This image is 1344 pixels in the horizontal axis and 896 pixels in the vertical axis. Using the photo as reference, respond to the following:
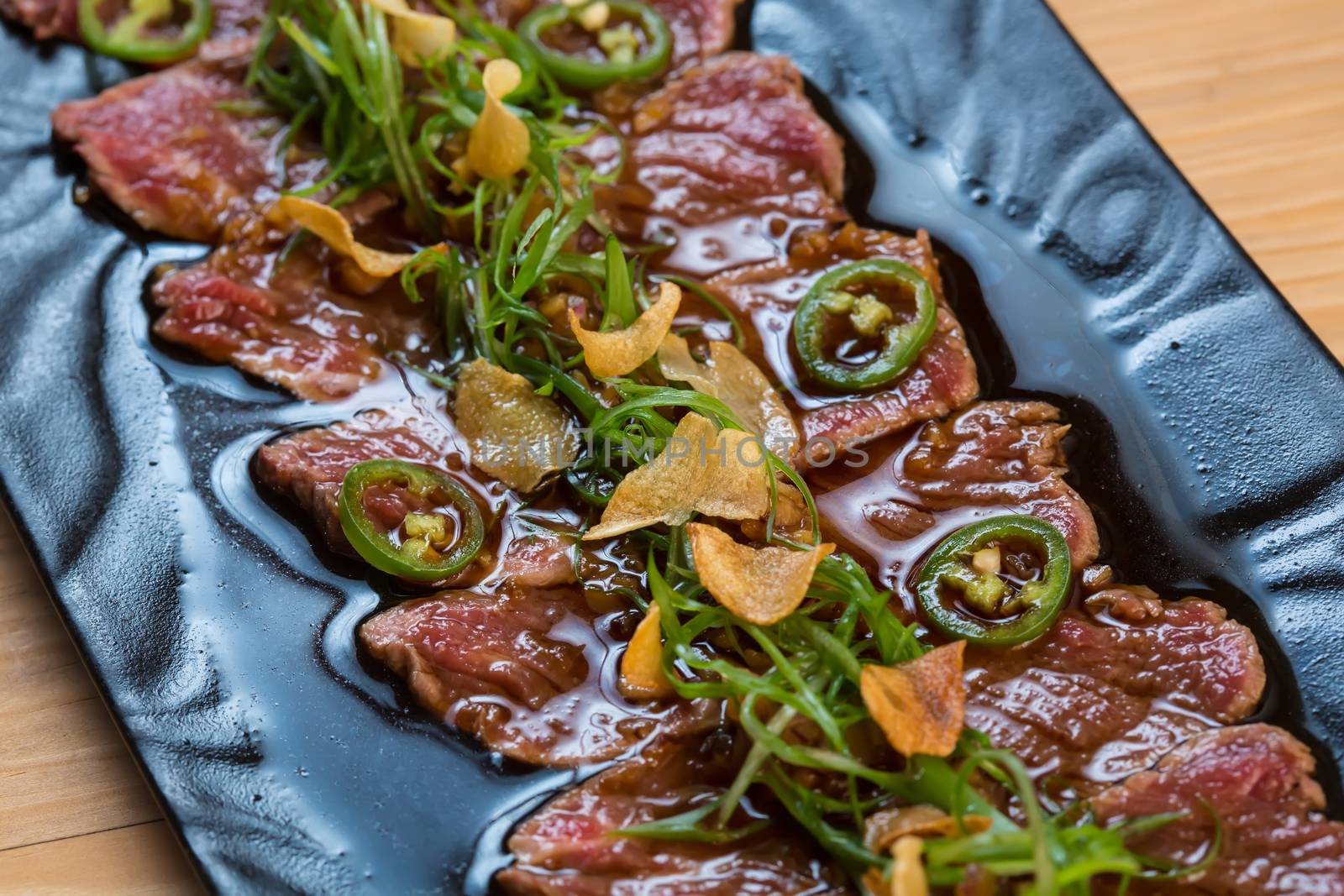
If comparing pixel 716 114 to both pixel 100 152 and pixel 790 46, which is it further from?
pixel 100 152

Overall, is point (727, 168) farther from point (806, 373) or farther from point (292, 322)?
point (292, 322)

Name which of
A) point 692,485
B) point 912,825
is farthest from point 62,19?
point 912,825

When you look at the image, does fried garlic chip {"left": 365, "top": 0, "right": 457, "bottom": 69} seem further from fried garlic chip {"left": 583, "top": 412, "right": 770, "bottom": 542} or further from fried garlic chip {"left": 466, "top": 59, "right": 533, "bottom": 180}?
fried garlic chip {"left": 583, "top": 412, "right": 770, "bottom": 542}

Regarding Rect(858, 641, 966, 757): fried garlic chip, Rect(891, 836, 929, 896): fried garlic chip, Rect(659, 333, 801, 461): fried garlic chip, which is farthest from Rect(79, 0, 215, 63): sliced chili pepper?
Rect(891, 836, 929, 896): fried garlic chip

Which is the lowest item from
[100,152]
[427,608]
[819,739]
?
[819,739]

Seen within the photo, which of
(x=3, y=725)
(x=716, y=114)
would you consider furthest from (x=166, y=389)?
(x=716, y=114)
